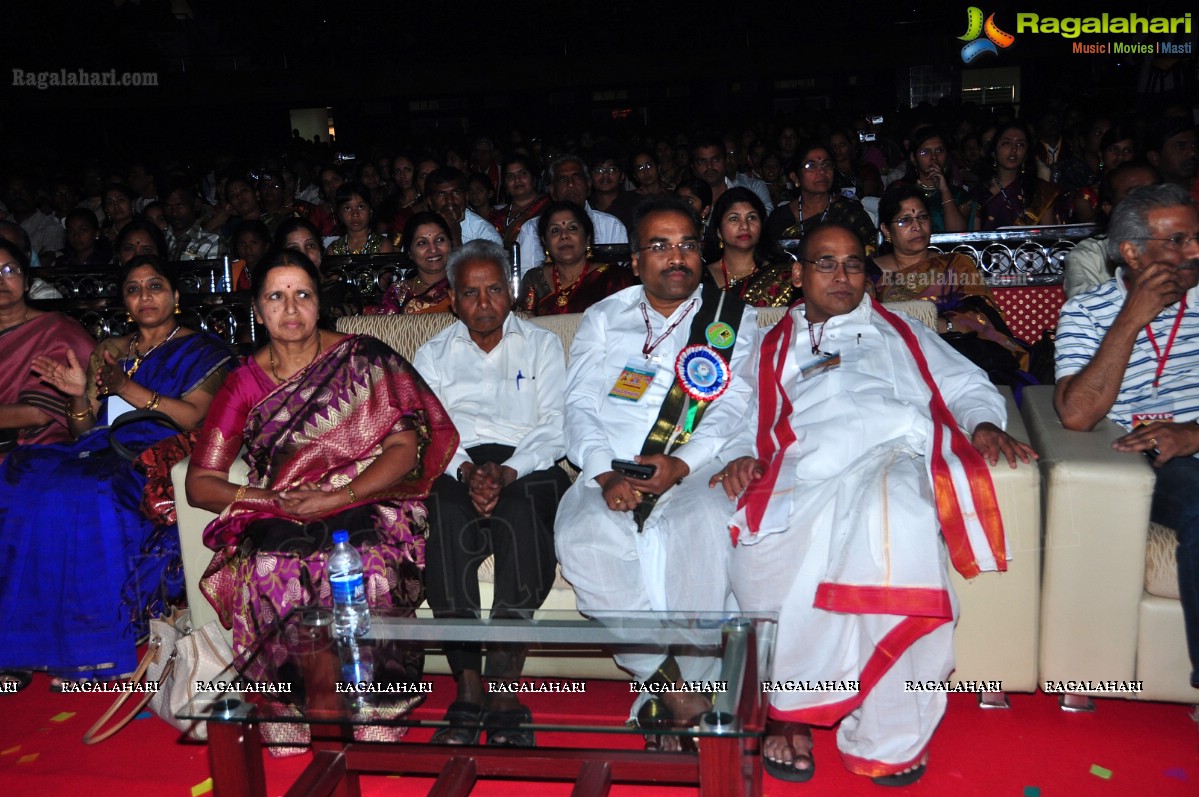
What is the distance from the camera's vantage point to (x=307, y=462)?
2.75 metres

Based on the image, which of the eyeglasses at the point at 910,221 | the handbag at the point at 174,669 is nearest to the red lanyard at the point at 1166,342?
the eyeglasses at the point at 910,221

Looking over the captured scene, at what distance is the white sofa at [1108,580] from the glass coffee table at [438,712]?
2.77 ft

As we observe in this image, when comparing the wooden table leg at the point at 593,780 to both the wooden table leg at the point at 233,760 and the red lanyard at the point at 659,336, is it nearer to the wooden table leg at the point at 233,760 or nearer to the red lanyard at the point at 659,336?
the wooden table leg at the point at 233,760

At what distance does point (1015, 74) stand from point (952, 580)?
1563 centimetres

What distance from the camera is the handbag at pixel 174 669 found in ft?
8.52

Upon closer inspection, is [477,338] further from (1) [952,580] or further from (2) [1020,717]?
(2) [1020,717]

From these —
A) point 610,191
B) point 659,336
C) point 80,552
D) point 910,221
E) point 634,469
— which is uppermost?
point 610,191

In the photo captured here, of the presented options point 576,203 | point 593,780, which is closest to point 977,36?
point 576,203

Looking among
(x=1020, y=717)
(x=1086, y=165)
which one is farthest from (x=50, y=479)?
(x=1086, y=165)

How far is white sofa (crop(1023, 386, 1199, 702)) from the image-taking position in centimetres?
231

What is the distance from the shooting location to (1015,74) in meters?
15.8

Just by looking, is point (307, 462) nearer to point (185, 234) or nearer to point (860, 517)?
point (860, 517)

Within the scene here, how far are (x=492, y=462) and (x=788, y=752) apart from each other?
115 cm

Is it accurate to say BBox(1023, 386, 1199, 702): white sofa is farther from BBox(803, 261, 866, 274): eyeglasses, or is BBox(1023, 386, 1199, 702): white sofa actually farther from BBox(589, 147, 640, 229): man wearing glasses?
BBox(589, 147, 640, 229): man wearing glasses
